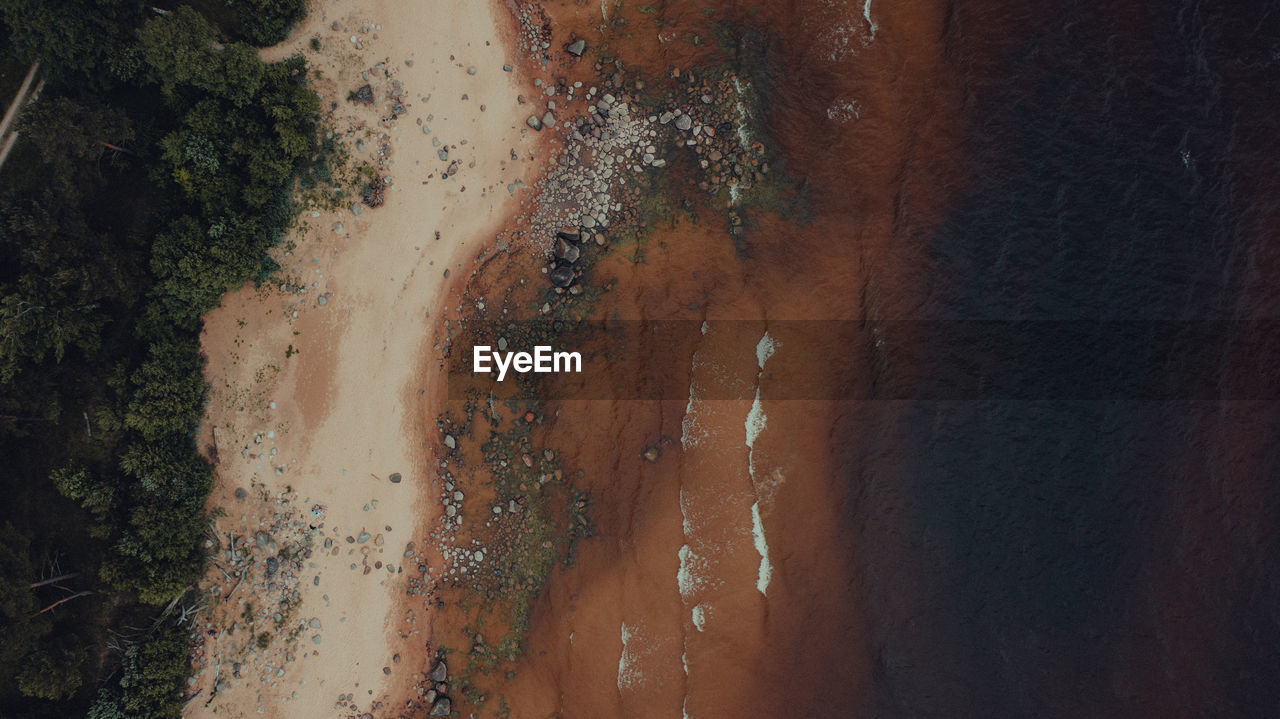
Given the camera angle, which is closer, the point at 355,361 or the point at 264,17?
the point at 264,17

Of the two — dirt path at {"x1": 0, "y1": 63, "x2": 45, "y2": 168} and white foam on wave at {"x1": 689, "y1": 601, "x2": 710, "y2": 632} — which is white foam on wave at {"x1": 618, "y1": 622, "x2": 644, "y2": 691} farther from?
dirt path at {"x1": 0, "y1": 63, "x2": 45, "y2": 168}

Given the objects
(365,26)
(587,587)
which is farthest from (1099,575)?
(365,26)

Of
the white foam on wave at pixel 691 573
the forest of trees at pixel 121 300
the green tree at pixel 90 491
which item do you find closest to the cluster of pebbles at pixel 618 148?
the forest of trees at pixel 121 300

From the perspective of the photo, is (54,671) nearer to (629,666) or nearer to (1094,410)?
(629,666)

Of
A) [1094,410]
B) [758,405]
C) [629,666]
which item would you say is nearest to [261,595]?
[629,666]

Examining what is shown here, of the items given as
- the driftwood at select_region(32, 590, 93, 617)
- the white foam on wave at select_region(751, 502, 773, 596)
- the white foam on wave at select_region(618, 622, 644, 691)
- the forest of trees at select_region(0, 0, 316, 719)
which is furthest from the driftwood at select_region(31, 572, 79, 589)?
the white foam on wave at select_region(751, 502, 773, 596)

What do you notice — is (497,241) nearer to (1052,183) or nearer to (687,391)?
(687,391)
